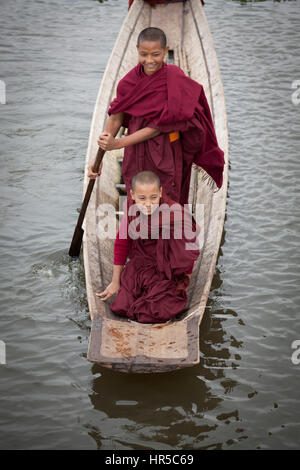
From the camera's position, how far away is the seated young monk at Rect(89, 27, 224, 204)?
3205 mm

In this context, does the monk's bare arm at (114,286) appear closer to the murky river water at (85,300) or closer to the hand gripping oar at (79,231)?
the murky river water at (85,300)

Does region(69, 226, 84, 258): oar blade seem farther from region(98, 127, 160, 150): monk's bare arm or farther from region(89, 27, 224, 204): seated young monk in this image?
region(98, 127, 160, 150): monk's bare arm

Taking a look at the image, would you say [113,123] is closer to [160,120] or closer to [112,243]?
[160,120]

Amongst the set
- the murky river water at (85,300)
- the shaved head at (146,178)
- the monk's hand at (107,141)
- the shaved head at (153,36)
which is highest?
the shaved head at (153,36)

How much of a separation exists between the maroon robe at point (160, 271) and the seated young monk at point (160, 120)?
0.28 meters

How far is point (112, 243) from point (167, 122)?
46.4 inches

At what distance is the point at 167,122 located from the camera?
3229 millimetres

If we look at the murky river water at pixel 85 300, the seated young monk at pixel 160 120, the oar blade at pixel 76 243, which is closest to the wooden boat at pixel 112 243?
the oar blade at pixel 76 243

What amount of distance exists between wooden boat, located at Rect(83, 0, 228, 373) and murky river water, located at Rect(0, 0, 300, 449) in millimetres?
365

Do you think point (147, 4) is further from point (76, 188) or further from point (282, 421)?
point (282, 421)

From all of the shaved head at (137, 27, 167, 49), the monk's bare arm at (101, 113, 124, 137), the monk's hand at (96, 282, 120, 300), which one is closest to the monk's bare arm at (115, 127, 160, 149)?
the monk's bare arm at (101, 113, 124, 137)

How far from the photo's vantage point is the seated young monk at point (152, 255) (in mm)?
3207

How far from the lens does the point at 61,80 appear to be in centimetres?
812
